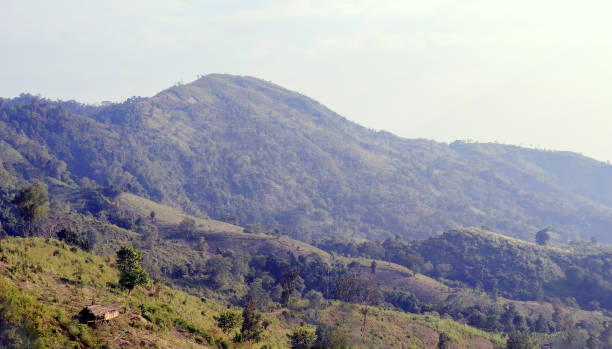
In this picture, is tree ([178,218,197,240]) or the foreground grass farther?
tree ([178,218,197,240])

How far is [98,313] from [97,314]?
10 centimetres

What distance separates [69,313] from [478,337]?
206 feet

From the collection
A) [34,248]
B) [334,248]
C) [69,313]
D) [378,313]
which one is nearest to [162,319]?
[69,313]

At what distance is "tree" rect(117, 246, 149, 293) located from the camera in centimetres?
4091

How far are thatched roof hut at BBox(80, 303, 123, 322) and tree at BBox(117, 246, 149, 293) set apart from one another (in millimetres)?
9336

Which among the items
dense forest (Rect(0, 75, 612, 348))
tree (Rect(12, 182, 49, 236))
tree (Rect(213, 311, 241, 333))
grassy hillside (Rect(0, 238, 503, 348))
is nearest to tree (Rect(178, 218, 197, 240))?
dense forest (Rect(0, 75, 612, 348))

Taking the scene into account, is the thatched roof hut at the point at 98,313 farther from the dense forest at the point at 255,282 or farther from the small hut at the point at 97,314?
the dense forest at the point at 255,282

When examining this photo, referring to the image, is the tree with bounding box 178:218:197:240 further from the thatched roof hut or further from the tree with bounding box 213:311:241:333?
the thatched roof hut

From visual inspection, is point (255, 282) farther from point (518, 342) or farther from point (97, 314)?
point (97, 314)

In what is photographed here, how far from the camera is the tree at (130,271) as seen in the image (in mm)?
40906

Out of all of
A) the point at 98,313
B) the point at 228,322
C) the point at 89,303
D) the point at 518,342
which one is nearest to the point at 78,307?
the point at 89,303

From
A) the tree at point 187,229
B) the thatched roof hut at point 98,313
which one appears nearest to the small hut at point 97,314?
the thatched roof hut at point 98,313

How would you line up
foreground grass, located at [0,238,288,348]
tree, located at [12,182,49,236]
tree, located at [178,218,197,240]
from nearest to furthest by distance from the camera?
1. foreground grass, located at [0,238,288,348]
2. tree, located at [12,182,49,236]
3. tree, located at [178,218,197,240]

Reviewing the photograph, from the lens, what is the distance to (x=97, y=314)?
Answer: 2981 cm
